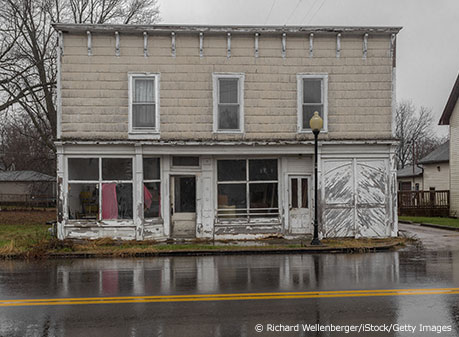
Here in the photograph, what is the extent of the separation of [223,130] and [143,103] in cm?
293

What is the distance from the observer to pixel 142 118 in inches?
601

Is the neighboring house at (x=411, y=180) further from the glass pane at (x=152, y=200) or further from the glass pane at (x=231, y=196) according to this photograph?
the glass pane at (x=152, y=200)

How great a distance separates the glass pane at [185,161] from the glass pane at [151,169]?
625 mm

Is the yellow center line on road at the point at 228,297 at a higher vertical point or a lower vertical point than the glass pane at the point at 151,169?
lower

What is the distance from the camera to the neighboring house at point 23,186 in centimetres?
4678

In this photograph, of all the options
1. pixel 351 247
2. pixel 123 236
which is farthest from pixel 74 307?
pixel 351 247

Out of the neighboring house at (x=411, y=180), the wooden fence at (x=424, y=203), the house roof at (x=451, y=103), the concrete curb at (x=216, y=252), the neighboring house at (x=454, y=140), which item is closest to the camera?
the concrete curb at (x=216, y=252)

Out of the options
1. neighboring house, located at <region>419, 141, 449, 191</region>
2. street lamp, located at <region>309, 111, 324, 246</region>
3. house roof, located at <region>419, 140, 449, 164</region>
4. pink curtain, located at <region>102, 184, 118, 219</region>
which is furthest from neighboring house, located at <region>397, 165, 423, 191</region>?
pink curtain, located at <region>102, 184, 118, 219</region>

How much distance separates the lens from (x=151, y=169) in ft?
51.0

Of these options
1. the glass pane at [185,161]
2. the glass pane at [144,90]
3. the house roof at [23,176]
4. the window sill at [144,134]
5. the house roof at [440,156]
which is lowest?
the glass pane at [185,161]

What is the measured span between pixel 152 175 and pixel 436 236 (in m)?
11.3

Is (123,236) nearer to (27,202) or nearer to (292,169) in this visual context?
(292,169)

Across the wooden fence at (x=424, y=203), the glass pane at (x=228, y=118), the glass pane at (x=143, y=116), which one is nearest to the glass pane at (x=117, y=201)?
the glass pane at (x=143, y=116)

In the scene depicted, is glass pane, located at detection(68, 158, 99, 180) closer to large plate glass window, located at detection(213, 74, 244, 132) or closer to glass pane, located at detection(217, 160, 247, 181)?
glass pane, located at detection(217, 160, 247, 181)
